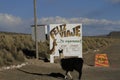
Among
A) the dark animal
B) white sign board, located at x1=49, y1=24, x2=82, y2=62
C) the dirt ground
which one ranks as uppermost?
white sign board, located at x1=49, y1=24, x2=82, y2=62

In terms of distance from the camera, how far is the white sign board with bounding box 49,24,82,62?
34031 mm

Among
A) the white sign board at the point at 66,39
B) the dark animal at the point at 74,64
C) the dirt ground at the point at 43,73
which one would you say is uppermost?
the white sign board at the point at 66,39

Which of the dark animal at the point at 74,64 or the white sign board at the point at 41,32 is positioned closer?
the dark animal at the point at 74,64

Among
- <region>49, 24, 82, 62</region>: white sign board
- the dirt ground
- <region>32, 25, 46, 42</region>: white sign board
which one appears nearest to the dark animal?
the dirt ground

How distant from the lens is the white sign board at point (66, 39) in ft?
112

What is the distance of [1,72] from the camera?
25266 millimetres

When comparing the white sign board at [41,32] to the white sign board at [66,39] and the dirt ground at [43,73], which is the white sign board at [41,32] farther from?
the dirt ground at [43,73]

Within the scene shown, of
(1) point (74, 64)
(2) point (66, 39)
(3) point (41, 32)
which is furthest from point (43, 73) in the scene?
(3) point (41, 32)

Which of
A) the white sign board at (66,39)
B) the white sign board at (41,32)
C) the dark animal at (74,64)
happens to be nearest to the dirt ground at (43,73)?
the dark animal at (74,64)

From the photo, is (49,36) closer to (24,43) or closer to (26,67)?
(26,67)

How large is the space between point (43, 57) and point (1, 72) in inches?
496

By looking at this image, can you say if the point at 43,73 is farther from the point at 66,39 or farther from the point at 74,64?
the point at 66,39

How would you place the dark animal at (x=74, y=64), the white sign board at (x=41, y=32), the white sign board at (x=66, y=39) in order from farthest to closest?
the white sign board at (x=41, y=32) < the white sign board at (x=66, y=39) < the dark animal at (x=74, y=64)

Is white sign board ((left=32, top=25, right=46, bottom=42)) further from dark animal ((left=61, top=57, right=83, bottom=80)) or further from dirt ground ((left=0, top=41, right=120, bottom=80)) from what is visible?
dark animal ((left=61, top=57, right=83, bottom=80))
